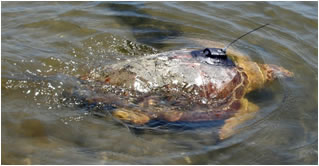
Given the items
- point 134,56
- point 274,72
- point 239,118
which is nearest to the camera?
point 239,118

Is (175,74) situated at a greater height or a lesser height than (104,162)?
greater

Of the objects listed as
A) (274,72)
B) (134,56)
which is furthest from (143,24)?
(274,72)

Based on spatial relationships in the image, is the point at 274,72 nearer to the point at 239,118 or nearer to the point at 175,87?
the point at 239,118

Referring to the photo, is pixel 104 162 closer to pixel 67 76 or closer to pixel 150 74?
pixel 150 74

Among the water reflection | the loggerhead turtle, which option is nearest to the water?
the water reflection

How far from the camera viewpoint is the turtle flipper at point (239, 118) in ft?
11.3

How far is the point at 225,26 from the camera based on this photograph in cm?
571

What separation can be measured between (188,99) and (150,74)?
0.47 meters

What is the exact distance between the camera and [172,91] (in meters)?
3.68

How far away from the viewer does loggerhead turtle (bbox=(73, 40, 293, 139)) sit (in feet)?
11.7

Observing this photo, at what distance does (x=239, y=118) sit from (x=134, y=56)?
1726 millimetres

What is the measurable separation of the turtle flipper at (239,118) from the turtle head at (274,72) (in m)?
0.62

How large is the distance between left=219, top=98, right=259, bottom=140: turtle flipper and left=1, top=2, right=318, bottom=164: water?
68 mm

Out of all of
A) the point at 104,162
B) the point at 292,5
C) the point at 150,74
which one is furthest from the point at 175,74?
the point at 292,5
